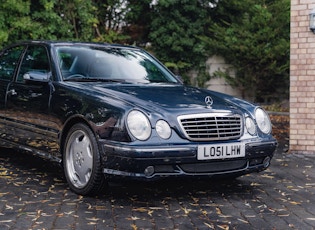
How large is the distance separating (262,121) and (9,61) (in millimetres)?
3218

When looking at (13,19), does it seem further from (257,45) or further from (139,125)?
(139,125)

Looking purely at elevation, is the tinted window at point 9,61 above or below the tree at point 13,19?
below

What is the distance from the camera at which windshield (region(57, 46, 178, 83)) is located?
5.53 metres

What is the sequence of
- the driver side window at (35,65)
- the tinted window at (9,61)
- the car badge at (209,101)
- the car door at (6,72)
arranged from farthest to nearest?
the tinted window at (9,61) → the car door at (6,72) → the driver side window at (35,65) → the car badge at (209,101)

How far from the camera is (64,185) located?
5.37 meters

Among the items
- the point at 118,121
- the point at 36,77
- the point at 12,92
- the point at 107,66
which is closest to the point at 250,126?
the point at 118,121

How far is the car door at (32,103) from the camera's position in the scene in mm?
5336

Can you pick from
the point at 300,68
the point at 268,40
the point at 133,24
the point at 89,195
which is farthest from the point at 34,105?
the point at 133,24

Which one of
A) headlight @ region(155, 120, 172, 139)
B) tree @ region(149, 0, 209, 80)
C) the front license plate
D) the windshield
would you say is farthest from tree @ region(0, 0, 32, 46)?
the front license plate

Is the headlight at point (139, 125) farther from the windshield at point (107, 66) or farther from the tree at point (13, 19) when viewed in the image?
the tree at point (13, 19)

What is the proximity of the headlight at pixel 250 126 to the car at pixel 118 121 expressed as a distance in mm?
10

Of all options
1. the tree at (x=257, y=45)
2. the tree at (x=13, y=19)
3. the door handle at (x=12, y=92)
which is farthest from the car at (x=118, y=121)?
the tree at (x=257, y=45)

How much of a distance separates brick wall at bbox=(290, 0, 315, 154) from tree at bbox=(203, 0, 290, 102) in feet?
25.2

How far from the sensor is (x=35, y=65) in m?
5.93
